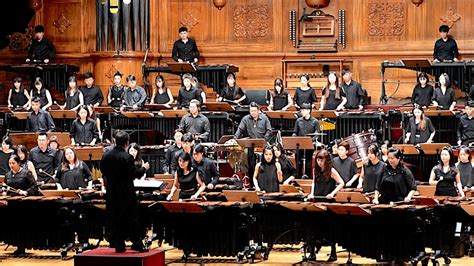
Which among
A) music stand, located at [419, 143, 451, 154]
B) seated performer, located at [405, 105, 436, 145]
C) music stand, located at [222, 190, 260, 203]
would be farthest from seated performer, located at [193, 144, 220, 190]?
seated performer, located at [405, 105, 436, 145]

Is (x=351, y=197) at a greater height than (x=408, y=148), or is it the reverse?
(x=408, y=148)

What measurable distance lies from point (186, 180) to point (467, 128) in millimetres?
4995

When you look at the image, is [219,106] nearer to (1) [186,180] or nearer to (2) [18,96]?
(2) [18,96]

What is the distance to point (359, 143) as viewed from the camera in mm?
15930

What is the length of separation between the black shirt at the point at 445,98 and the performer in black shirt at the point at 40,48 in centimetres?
719

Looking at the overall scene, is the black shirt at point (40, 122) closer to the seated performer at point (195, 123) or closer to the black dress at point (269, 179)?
the seated performer at point (195, 123)

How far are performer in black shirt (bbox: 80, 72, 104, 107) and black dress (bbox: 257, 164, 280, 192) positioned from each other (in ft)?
18.7

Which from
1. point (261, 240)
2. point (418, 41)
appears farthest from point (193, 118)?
point (418, 41)

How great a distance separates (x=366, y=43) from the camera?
802 inches

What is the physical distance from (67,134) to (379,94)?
6084 mm

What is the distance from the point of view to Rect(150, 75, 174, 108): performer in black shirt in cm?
1903

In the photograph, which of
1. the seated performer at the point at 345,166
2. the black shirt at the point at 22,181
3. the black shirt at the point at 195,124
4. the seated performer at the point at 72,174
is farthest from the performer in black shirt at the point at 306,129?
the black shirt at the point at 22,181

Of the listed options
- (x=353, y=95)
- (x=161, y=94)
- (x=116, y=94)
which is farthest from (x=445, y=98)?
(x=116, y=94)

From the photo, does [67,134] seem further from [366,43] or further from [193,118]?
[366,43]
